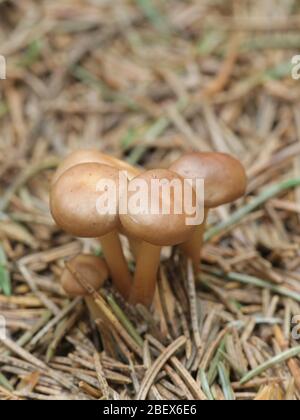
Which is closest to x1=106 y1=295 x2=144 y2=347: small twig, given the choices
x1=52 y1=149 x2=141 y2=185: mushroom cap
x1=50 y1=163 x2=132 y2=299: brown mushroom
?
x1=50 y1=163 x2=132 y2=299: brown mushroom

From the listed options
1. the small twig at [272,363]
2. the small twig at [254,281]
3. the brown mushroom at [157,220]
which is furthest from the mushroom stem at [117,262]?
the small twig at [272,363]

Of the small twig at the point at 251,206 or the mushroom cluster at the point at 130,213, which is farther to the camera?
the small twig at the point at 251,206

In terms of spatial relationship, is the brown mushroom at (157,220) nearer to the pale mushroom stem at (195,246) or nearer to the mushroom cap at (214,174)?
the mushroom cap at (214,174)

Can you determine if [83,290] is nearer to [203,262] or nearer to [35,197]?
[203,262]

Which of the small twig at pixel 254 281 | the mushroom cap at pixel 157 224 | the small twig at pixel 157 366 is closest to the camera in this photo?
the mushroom cap at pixel 157 224

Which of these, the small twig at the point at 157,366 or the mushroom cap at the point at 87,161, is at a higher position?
the mushroom cap at the point at 87,161

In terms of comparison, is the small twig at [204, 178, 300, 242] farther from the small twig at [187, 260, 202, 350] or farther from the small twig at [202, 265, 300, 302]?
the small twig at [187, 260, 202, 350]

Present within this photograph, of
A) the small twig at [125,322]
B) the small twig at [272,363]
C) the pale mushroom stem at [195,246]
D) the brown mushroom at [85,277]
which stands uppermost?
the pale mushroom stem at [195,246]

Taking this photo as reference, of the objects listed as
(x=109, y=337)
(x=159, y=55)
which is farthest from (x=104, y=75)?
(x=109, y=337)
